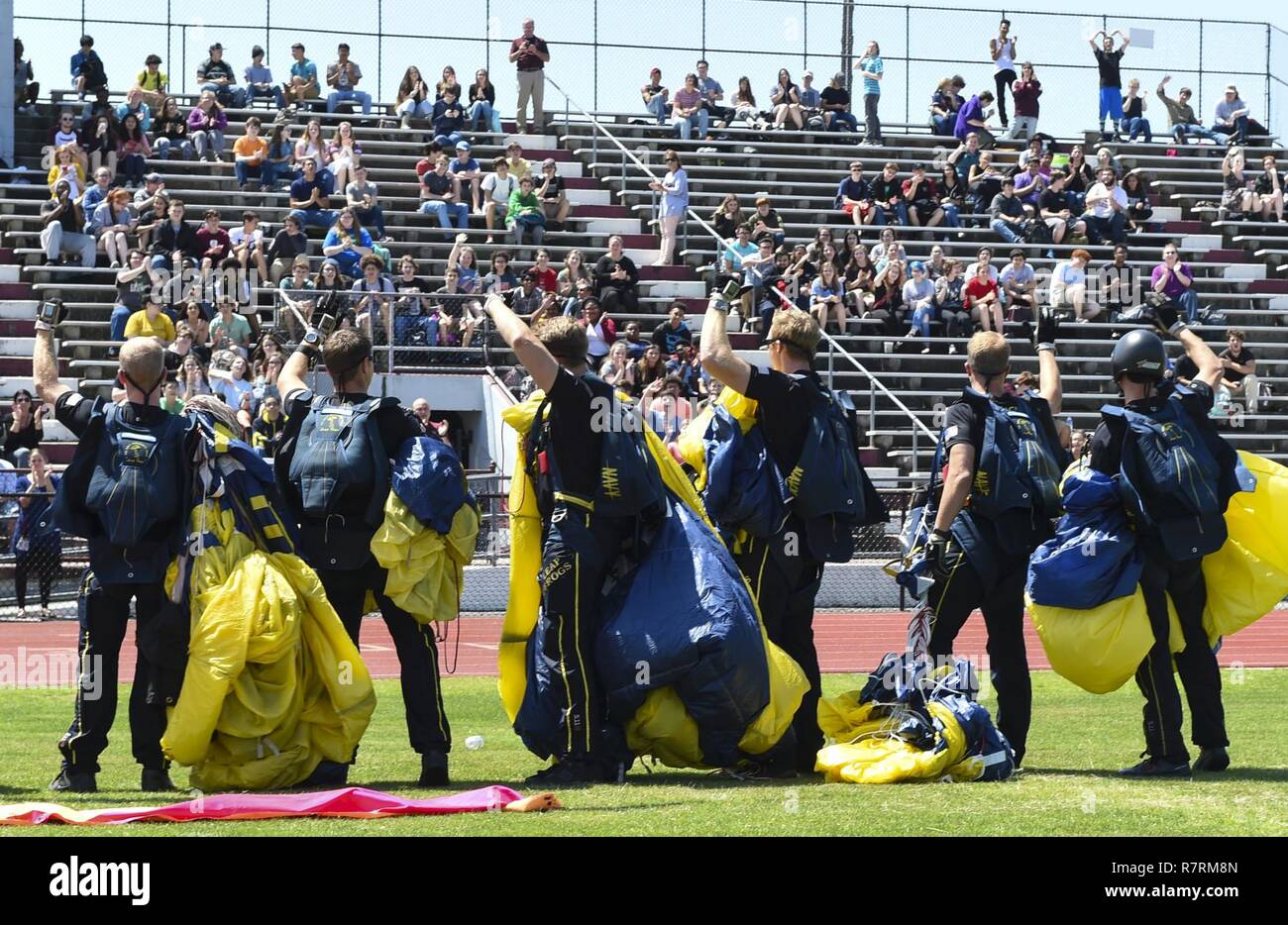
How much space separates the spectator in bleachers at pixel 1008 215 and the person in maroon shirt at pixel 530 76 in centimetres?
771

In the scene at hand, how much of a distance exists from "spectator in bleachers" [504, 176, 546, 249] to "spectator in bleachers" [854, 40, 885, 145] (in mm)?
8140

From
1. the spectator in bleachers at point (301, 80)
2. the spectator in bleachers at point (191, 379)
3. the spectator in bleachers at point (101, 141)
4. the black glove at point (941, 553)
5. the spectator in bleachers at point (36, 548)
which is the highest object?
the spectator in bleachers at point (301, 80)

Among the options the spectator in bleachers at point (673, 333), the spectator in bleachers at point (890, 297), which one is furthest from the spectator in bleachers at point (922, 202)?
the spectator in bleachers at point (673, 333)

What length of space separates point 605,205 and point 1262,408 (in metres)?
10.5

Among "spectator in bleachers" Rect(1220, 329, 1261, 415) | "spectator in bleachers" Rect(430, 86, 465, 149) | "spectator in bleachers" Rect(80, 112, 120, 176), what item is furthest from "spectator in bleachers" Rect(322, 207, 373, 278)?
"spectator in bleachers" Rect(1220, 329, 1261, 415)

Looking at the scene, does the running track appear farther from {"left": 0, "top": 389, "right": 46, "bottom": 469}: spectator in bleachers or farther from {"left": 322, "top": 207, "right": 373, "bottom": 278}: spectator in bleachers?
{"left": 322, "top": 207, "right": 373, "bottom": 278}: spectator in bleachers

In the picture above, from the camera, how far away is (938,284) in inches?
1105

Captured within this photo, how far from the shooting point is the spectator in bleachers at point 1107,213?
31547 mm

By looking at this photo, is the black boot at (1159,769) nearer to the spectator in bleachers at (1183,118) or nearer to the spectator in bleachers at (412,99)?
the spectator in bleachers at (412,99)

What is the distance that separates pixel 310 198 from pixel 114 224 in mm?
2968

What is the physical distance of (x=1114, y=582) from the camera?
8.98 meters

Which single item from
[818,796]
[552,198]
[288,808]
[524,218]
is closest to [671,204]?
[552,198]

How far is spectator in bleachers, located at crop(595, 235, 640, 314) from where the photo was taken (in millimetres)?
26484
